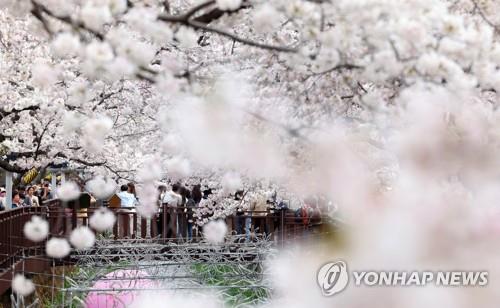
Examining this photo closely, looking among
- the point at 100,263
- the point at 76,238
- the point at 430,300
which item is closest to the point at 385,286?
the point at 430,300

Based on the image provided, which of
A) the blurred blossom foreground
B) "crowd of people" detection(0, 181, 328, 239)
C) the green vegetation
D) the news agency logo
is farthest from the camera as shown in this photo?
"crowd of people" detection(0, 181, 328, 239)

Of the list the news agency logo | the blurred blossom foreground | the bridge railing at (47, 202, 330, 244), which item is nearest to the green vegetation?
the blurred blossom foreground

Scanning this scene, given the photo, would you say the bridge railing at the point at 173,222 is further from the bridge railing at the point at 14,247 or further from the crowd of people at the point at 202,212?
→ the bridge railing at the point at 14,247

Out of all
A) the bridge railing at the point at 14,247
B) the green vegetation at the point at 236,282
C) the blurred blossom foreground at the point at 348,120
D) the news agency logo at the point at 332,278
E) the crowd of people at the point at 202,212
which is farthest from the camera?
the crowd of people at the point at 202,212

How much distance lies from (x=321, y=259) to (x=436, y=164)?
75 cm

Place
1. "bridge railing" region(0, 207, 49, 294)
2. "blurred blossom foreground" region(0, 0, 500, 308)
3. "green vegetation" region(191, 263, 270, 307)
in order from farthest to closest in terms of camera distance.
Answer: "bridge railing" region(0, 207, 49, 294), "green vegetation" region(191, 263, 270, 307), "blurred blossom foreground" region(0, 0, 500, 308)

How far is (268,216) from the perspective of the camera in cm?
1349

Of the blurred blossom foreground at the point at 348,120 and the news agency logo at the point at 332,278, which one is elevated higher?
the blurred blossom foreground at the point at 348,120
